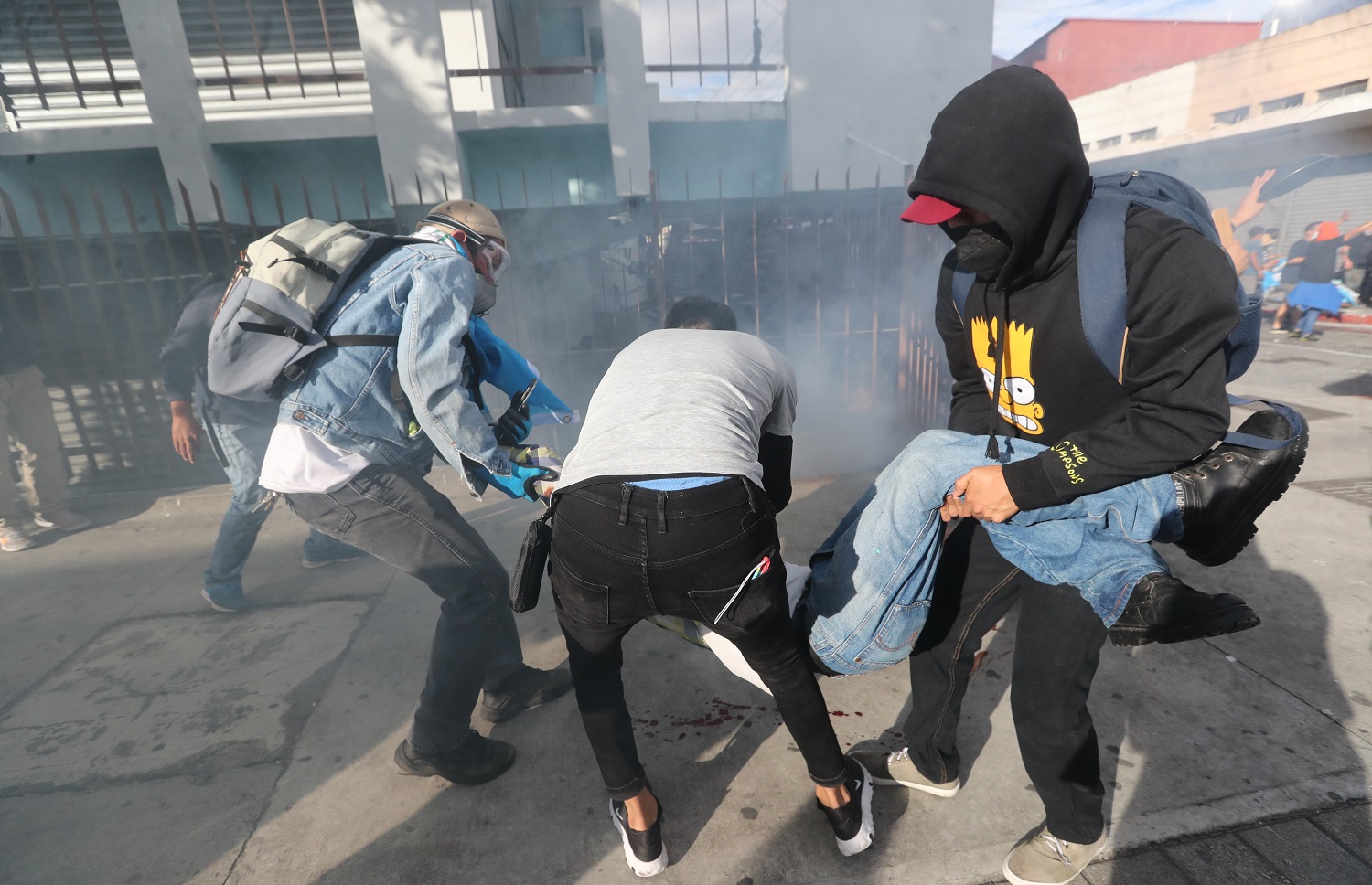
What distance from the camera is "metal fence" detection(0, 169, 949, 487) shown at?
15.2 feet

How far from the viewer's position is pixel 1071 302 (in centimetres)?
148

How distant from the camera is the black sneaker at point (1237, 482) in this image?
1.38 metres

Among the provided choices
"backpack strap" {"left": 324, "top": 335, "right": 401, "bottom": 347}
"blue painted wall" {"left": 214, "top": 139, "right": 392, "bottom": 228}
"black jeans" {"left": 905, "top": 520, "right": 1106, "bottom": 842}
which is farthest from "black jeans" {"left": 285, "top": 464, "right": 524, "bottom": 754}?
"blue painted wall" {"left": 214, "top": 139, "right": 392, "bottom": 228}

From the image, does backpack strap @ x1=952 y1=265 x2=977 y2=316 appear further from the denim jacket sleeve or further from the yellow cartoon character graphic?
the denim jacket sleeve

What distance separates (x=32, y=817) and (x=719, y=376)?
Result: 8.93ft

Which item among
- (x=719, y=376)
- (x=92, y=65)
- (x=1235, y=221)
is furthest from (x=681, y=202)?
(x=1235, y=221)

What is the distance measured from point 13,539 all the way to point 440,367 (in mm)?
4332

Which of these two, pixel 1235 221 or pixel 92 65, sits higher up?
pixel 92 65

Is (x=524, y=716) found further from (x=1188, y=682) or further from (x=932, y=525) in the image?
(x=1188, y=682)

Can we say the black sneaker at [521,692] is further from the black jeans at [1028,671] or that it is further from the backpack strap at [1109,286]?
the backpack strap at [1109,286]

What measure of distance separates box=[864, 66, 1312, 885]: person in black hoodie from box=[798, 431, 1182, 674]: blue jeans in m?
0.05

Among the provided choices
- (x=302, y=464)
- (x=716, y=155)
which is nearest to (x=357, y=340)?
(x=302, y=464)

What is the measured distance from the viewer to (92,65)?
747 cm

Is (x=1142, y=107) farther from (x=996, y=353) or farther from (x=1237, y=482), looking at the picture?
(x=1237, y=482)
